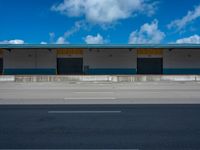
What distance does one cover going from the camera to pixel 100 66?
42.4 metres

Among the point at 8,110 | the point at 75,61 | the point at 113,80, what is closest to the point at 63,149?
the point at 8,110

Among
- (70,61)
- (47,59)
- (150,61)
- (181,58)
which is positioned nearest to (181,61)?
(181,58)

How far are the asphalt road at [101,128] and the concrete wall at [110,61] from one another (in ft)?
101

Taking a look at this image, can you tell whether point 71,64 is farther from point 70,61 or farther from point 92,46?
point 92,46

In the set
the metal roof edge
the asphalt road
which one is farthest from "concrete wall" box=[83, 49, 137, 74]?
the asphalt road

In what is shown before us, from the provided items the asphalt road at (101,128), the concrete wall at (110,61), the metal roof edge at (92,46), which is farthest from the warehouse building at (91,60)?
the asphalt road at (101,128)

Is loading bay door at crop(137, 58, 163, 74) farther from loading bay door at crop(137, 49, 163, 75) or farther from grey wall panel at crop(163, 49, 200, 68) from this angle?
grey wall panel at crop(163, 49, 200, 68)

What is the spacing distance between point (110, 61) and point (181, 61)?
9.66m

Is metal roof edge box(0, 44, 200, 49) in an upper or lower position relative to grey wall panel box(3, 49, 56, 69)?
upper

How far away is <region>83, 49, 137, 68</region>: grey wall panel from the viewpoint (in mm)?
42375

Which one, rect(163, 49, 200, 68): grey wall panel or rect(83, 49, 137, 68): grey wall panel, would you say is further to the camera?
rect(83, 49, 137, 68): grey wall panel

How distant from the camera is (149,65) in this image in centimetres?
4262

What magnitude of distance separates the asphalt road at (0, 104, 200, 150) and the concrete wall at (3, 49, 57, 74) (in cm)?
3120

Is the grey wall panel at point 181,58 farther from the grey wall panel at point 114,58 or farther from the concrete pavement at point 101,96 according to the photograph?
the concrete pavement at point 101,96
